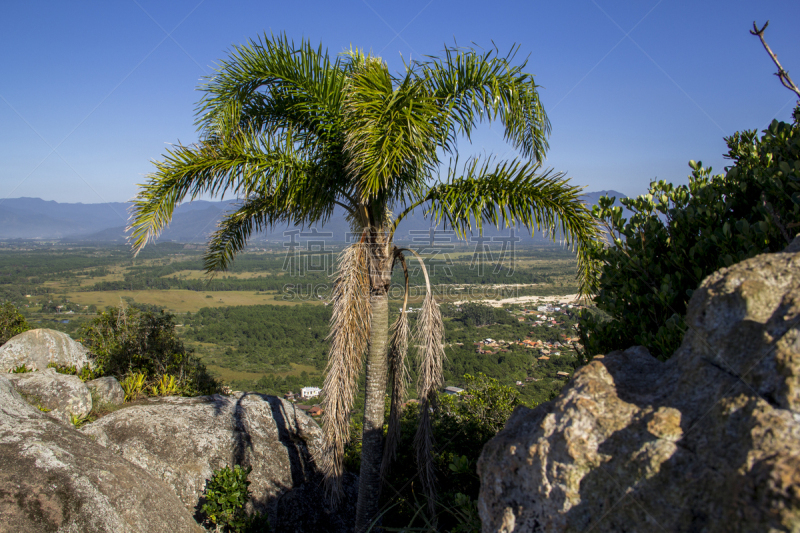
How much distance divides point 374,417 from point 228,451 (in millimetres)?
2702

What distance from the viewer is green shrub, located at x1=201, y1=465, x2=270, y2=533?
5.17 metres

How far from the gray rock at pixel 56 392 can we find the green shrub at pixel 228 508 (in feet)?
8.74

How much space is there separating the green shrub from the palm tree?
132cm

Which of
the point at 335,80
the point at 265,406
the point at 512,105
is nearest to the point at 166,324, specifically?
the point at 265,406

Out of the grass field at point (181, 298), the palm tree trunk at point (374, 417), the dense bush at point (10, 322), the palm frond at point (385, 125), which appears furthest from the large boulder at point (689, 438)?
the grass field at point (181, 298)

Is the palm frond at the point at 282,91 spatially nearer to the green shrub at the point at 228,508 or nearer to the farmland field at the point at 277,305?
the farmland field at the point at 277,305

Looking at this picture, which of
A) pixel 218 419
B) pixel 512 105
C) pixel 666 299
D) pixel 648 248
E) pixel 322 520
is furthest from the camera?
pixel 218 419

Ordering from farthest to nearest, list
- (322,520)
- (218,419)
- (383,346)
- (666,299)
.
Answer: (218,419) → (322,520) → (383,346) → (666,299)

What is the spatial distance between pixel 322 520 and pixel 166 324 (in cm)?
659

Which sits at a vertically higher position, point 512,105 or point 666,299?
point 512,105

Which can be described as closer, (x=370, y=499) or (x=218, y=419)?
(x=370, y=499)

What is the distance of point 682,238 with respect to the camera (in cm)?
232

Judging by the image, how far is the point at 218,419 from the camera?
653 centimetres

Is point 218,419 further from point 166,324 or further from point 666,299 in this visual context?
point 666,299
